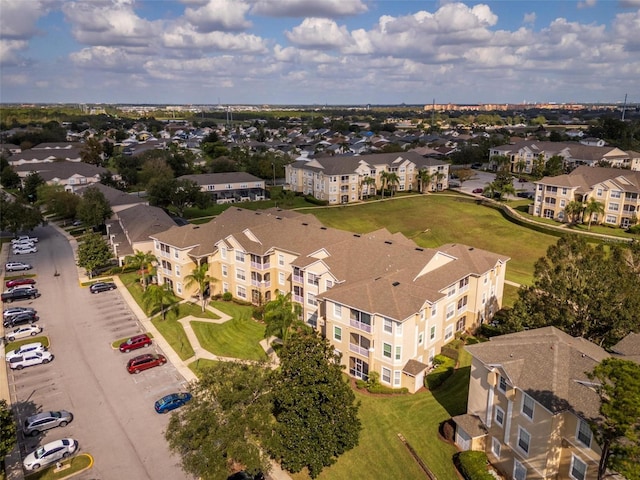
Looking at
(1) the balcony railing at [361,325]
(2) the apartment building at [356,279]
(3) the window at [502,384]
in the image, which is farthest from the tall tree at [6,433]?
(3) the window at [502,384]

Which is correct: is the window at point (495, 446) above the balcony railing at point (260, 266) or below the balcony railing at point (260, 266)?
below

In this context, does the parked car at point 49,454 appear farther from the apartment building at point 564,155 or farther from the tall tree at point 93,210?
the apartment building at point 564,155

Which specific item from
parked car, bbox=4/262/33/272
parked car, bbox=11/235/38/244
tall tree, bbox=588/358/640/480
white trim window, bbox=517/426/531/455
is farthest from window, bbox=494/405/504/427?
parked car, bbox=11/235/38/244

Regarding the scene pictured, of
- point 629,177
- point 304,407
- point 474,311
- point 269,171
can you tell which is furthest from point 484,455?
point 269,171

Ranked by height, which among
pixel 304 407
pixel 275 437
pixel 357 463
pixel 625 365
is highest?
pixel 625 365

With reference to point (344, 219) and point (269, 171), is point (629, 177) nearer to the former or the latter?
point (344, 219)

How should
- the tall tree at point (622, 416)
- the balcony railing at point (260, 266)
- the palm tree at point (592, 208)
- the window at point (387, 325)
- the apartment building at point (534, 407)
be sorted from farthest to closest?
the palm tree at point (592, 208), the balcony railing at point (260, 266), the window at point (387, 325), the apartment building at point (534, 407), the tall tree at point (622, 416)

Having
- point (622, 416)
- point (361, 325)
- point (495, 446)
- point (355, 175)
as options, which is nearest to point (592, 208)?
point (355, 175)
